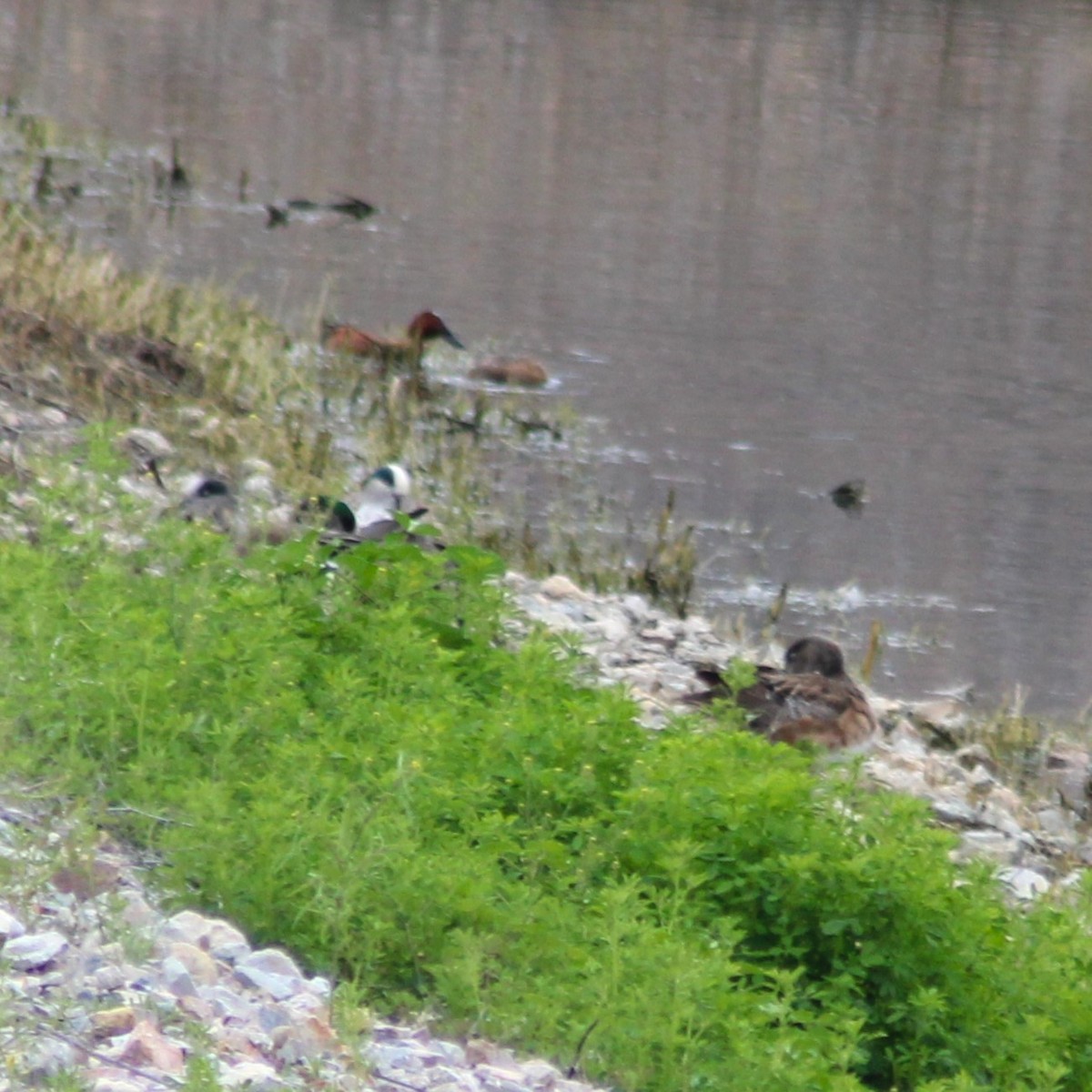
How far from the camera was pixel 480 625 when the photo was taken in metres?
5.76

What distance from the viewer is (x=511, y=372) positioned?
40.3 feet

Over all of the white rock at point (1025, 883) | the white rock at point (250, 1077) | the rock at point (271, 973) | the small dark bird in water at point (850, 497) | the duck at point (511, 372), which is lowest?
the small dark bird in water at point (850, 497)

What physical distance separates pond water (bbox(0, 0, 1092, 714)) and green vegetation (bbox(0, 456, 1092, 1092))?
3.69 metres

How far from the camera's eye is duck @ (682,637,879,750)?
625 centimetres

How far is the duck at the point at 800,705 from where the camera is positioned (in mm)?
6254

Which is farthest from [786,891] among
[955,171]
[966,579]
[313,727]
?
[955,171]

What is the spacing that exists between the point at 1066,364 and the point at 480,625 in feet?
33.5

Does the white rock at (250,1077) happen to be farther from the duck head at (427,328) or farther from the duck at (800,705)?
the duck head at (427,328)

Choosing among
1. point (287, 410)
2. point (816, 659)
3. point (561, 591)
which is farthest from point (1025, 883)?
point (287, 410)

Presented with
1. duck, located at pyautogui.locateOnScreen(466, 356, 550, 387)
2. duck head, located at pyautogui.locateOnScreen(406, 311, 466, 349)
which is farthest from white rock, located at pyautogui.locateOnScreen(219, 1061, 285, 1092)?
duck, located at pyautogui.locateOnScreen(466, 356, 550, 387)

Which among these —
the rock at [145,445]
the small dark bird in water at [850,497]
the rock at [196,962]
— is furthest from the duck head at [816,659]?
the small dark bird in water at [850,497]

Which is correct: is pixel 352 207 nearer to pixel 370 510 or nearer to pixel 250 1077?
pixel 370 510

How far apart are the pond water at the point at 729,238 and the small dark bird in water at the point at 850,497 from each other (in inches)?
→ 4.3

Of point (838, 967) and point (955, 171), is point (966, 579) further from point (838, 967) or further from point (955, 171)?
point (955, 171)
